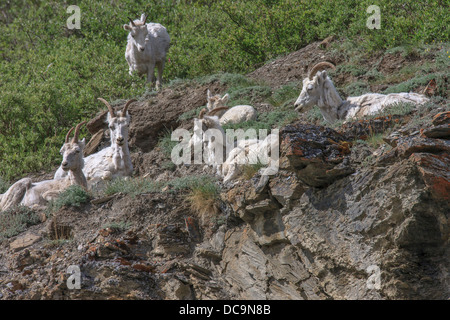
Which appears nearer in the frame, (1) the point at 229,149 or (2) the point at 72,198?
(2) the point at 72,198

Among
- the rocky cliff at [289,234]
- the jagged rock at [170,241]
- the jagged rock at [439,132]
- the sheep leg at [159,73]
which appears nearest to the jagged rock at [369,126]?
the rocky cliff at [289,234]

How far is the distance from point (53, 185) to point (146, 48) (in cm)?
593

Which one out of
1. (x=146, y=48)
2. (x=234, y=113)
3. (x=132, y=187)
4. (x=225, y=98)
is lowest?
(x=132, y=187)

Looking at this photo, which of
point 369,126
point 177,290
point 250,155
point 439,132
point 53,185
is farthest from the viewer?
point 53,185

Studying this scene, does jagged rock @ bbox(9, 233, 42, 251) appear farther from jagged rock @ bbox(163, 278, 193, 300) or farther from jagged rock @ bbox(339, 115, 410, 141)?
jagged rock @ bbox(339, 115, 410, 141)

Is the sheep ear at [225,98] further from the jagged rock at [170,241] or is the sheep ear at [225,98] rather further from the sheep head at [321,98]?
the jagged rock at [170,241]

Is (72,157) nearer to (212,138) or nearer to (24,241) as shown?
(24,241)

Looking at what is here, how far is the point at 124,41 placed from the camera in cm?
2314

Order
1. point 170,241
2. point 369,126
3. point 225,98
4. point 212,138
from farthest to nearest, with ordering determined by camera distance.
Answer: point 225,98 → point 212,138 → point 170,241 → point 369,126

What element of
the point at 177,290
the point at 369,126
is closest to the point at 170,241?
the point at 177,290

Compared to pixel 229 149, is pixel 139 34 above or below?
above

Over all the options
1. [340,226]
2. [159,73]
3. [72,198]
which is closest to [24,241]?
[72,198]

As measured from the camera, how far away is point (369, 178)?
6.96 meters
